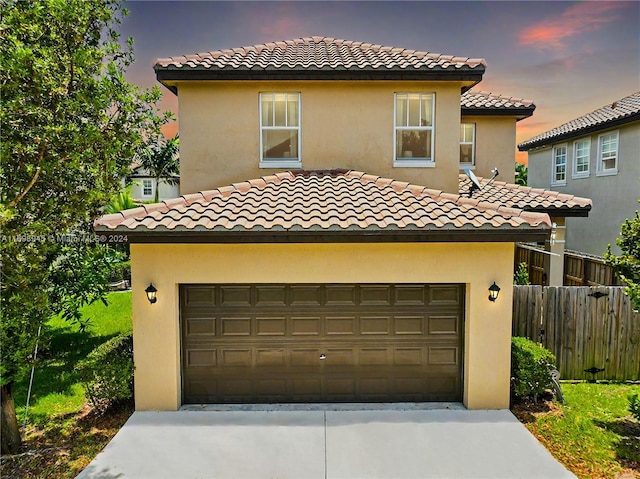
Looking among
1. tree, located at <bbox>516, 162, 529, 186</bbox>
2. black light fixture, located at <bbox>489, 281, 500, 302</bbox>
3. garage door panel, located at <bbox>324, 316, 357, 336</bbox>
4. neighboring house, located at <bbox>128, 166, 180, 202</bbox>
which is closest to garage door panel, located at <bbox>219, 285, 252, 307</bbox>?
garage door panel, located at <bbox>324, 316, 357, 336</bbox>

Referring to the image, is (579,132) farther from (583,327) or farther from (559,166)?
(583,327)

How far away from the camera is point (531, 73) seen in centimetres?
1917

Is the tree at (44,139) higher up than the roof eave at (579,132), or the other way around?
the roof eave at (579,132)

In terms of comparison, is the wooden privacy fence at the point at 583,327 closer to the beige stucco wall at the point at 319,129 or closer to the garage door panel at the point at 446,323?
the garage door panel at the point at 446,323

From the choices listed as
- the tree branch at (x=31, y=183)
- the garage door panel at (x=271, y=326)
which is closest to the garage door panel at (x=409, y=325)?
the garage door panel at (x=271, y=326)

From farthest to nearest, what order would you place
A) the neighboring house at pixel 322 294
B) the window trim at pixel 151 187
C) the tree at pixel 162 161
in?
the window trim at pixel 151 187 → the tree at pixel 162 161 → the neighboring house at pixel 322 294

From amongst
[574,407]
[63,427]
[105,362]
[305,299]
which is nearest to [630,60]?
[574,407]

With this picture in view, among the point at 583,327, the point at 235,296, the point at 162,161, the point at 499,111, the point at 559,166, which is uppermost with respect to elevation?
the point at 162,161

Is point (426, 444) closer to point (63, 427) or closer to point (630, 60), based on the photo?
point (63, 427)

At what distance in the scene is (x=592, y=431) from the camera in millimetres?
6918

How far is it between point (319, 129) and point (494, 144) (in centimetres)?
760

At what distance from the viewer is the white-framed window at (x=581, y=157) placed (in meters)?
17.7

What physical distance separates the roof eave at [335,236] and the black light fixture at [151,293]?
933 millimetres

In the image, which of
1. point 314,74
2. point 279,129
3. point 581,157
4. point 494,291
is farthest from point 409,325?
point 581,157
